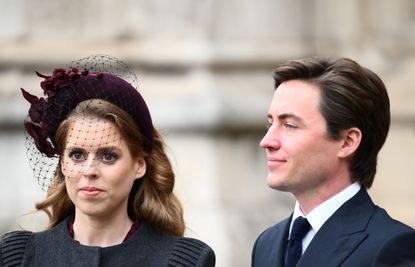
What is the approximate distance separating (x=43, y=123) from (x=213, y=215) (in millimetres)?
3188

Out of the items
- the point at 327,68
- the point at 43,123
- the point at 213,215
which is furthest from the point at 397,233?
the point at 213,215

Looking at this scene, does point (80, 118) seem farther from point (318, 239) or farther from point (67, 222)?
point (318, 239)

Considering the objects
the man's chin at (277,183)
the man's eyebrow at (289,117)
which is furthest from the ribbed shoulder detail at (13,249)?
the man's eyebrow at (289,117)

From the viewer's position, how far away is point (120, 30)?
7.84 m

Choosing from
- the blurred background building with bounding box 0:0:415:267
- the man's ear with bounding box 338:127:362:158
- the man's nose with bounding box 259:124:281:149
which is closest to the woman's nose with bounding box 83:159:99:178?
the man's nose with bounding box 259:124:281:149

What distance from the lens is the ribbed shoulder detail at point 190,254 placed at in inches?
177

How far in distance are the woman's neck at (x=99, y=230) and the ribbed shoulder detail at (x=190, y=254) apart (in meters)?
0.21

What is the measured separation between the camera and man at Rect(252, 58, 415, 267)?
4.50 meters

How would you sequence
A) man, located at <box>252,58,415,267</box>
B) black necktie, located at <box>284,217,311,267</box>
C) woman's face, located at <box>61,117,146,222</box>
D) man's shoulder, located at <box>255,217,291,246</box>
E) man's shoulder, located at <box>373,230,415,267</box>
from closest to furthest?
man's shoulder, located at <box>373,230,415,267</box> → woman's face, located at <box>61,117,146,222</box> → man, located at <box>252,58,415,267</box> → black necktie, located at <box>284,217,311,267</box> → man's shoulder, located at <box>255,217,291,246</box>

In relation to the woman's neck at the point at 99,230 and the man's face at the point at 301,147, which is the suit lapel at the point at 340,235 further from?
the woman's neck at the point at 99,230

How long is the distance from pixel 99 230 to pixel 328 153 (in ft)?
2.89

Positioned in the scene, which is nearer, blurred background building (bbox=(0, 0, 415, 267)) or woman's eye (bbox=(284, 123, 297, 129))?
woman's eye (bbox=(284, 123, 297, 129))

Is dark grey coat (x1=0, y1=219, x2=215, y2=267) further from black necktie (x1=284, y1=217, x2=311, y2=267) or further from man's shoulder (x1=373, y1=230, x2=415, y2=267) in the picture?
man's shoulder (x1=373, y1=230, x2=415, y2=267)

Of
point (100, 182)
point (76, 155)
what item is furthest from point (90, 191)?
point (76, 155)
